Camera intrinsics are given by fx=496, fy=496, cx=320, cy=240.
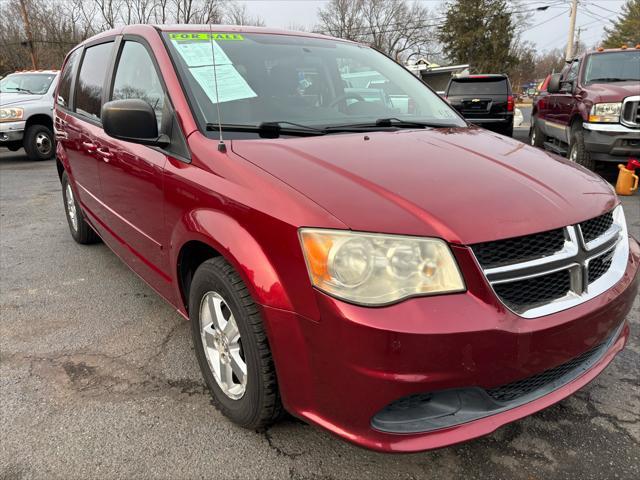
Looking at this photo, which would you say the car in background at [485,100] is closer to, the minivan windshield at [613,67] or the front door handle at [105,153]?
the minivan windshield at [613,67]

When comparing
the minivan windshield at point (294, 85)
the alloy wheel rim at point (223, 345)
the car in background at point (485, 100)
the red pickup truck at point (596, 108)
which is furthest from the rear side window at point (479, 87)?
the alloy wheel rim at point (223, 345)

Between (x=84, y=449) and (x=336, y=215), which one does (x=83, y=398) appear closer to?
(x=84, y=449)

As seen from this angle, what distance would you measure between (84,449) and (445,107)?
2658 millimetres

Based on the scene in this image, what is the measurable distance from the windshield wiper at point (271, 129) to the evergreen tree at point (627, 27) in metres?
48.0

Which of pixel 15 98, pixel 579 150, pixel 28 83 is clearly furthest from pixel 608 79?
pixel 28 83

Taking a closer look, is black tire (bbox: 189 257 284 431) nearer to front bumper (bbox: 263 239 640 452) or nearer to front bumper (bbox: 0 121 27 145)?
front bumper (bbox: 263 239 640 452)

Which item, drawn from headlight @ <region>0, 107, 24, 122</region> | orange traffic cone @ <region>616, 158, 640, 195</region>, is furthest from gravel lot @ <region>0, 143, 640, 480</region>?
headlight @ <region>0, 107, 24, 122</region>

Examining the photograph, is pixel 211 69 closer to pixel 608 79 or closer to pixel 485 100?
pixel 608 79

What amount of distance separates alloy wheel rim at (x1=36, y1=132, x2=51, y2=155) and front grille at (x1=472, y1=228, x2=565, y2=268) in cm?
1102

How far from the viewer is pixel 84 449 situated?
2.05 meters

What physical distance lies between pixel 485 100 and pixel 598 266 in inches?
418

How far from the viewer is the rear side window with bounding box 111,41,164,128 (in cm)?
254

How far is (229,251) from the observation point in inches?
73.0

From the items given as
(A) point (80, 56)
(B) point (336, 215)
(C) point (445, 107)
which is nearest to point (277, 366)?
(B) point (336, 215)
